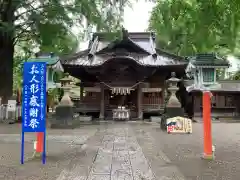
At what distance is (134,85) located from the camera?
70.3 ft

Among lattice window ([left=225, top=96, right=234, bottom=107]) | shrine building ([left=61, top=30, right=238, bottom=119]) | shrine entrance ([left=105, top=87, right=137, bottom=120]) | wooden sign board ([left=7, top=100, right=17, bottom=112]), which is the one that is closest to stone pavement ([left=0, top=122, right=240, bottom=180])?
→ wooden sign board ([left=7, top=100, right=17, bottom=112])

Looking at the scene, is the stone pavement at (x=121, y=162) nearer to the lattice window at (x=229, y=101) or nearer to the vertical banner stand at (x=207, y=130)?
the vertical banner stand at (x=207, y=130)

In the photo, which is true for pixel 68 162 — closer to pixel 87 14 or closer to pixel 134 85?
pixel 87 14

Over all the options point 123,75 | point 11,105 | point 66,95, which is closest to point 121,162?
point 66,95

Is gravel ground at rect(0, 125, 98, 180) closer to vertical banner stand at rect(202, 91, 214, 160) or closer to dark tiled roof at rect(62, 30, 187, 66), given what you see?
vertical banner stand at rect(202, 91, 214, 160)

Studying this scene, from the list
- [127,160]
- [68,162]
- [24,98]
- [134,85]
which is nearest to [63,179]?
[68,162]

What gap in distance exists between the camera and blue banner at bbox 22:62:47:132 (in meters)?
7.58

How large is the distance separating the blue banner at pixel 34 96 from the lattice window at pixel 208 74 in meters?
4.45

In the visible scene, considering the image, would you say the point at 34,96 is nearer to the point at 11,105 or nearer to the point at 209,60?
the point at 209,60

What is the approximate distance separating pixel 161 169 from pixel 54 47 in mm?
11199

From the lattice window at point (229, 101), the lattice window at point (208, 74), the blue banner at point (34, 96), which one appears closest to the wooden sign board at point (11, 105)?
the blue banner at point (34, 96)

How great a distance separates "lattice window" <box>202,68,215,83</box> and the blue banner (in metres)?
4.45

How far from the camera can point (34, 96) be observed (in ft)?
25.1

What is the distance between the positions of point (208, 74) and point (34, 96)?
15.9 feet
